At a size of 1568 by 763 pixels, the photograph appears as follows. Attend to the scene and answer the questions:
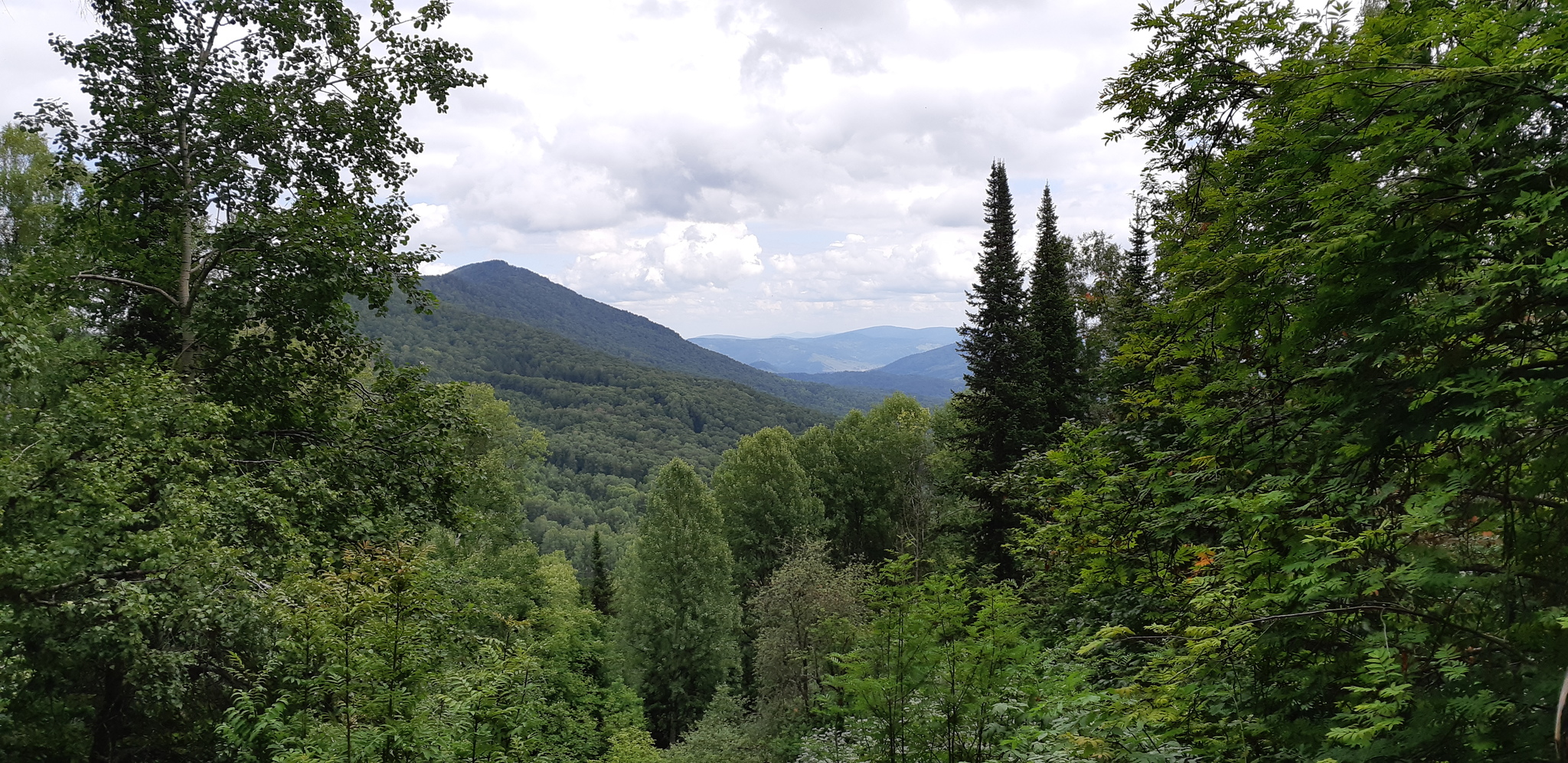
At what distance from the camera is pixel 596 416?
145 metres

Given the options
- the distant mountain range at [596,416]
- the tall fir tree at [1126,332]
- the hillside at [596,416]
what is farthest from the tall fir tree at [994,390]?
the hillside at [596,416]

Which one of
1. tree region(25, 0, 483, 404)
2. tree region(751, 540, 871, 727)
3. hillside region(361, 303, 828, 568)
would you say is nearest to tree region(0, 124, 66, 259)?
→ tree region(25, 0, 483, 404)

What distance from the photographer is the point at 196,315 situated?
747 centimetres

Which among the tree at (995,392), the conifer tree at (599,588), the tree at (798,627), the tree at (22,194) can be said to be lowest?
the conifer tree at (599,588)

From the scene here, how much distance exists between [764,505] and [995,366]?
53.6 ft

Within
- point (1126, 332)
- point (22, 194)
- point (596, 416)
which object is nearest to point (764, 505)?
point (1126, 332)

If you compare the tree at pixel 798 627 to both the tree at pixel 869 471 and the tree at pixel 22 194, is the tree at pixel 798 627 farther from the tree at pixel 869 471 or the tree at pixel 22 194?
the tree at pixel 22 194

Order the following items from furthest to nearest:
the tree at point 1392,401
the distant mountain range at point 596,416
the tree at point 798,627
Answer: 1. the distant mountain range at point 596,416
2. the tree at point 798,627
3. the tree at point 1392,401

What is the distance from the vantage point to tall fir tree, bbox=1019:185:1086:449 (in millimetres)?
18750

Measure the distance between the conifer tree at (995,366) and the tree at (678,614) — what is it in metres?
12.7

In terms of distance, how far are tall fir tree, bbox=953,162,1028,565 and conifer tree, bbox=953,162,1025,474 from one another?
0.07 ft

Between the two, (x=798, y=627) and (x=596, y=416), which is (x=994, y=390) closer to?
(x=798, y=627)

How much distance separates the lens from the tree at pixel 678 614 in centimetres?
2720

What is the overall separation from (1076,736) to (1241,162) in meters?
3.60
